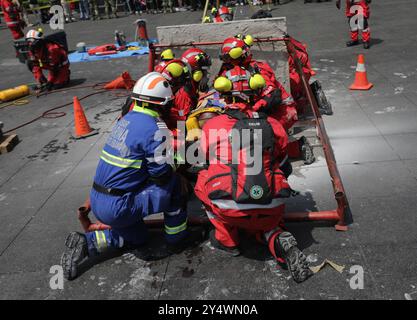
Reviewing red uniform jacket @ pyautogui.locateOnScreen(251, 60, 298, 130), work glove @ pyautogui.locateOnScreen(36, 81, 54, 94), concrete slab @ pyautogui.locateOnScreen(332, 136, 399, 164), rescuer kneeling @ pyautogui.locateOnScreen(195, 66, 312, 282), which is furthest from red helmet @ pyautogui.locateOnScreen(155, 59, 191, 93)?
work glove @ pyautogui.locateOnScreen(36, 81, 54, 94)

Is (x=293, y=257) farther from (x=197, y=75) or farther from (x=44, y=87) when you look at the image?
(x=44, y=87)

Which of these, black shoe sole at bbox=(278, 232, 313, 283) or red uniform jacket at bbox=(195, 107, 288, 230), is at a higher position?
red uniform jacket at bbox=(195, 107, 288, 230)

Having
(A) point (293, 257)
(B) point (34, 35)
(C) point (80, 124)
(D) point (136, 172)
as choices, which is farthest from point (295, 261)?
(B) point (34, 35)

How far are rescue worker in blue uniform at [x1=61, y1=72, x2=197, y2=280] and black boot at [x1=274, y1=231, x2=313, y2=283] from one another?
100 cm

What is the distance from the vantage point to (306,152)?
5.03m

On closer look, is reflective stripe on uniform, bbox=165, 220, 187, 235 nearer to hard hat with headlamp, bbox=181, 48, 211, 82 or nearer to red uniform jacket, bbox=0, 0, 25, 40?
hard hat with headlamp, bbox=181, 48, 211, 82

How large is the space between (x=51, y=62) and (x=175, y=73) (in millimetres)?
6495

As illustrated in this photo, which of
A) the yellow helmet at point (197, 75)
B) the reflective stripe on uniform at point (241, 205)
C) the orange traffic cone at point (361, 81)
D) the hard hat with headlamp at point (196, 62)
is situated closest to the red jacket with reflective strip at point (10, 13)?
the hard hat with headlamp at point (196, 62)

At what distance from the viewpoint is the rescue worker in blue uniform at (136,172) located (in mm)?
3213

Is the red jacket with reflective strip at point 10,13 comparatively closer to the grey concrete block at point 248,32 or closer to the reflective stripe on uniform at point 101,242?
the grey concrete block at point 248,32

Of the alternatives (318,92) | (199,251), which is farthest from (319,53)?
(199,251)

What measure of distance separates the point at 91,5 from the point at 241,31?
21.9 metres

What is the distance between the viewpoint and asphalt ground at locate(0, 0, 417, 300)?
307 cm

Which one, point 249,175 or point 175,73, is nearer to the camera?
point 249,175
